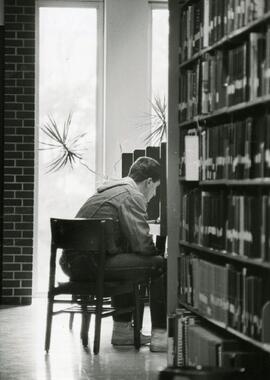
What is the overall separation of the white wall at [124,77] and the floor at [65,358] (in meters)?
1.99

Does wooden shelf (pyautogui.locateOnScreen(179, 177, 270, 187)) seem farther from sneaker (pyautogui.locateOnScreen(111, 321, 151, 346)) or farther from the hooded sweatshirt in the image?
sneaker (pyautogui.locateOnScreen(111, 321, 151, 346))

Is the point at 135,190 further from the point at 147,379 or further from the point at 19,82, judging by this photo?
the point at 19,82

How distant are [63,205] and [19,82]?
→ 50.4 inches

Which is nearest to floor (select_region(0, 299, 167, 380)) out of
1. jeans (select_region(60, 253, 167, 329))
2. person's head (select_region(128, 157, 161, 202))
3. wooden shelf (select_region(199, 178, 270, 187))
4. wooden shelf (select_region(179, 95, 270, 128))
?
jeans (select_region(60, 253, 167, 329))

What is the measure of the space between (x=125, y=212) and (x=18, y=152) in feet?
8.22

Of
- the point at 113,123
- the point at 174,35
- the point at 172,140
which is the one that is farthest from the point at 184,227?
the point at 113,123

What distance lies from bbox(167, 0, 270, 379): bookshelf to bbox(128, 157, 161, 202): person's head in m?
0.76

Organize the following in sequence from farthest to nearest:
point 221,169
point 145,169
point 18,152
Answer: point 18,152 → point 145,169 → point 221,169

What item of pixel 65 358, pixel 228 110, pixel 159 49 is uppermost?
pixel 159 49

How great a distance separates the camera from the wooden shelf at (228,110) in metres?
3.25

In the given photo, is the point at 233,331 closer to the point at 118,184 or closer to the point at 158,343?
the point at 158,343

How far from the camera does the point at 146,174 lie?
5.40m

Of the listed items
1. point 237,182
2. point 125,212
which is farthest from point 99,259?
point 237,182

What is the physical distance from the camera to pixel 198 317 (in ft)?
14.3
